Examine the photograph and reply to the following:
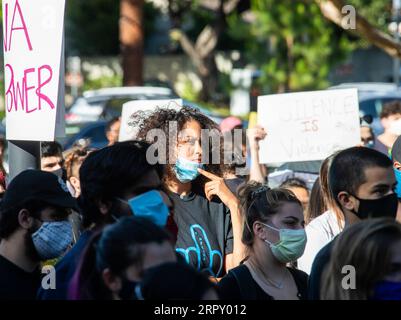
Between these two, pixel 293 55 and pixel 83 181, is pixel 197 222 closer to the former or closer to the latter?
pixel 83 181

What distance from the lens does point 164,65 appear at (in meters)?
40.2

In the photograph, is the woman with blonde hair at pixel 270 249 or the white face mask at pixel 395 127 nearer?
the woman with blonde hair at pixel 270 249

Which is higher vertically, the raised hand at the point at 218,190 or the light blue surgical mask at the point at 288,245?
the raised hand at the point at 218,190

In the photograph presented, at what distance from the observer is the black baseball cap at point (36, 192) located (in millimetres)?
3996

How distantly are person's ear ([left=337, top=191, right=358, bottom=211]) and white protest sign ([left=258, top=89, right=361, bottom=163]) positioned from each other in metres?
3.18

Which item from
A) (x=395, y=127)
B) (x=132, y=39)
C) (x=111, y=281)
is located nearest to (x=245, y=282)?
(x=111, y=281)

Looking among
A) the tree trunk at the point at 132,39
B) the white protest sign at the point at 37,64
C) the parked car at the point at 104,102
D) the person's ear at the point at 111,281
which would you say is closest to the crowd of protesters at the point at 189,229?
the person's ear at the point at 111,281

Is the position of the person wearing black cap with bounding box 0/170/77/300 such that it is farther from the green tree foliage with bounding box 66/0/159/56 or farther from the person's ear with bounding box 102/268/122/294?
the green tree foliage with bounding box 66/0/159/56

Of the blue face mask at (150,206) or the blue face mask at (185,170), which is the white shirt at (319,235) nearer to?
the blue face mask at (185,170)

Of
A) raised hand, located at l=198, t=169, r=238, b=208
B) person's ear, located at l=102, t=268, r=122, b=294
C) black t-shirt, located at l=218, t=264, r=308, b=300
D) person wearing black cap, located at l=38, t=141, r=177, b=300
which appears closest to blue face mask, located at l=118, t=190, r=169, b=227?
person wearing black cap, located at l=38, t=141, r=177, b=300

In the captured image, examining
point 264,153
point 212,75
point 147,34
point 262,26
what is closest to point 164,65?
point 147,34

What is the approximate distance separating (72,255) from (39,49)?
123 centimetres

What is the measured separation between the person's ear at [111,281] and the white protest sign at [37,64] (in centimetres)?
141
